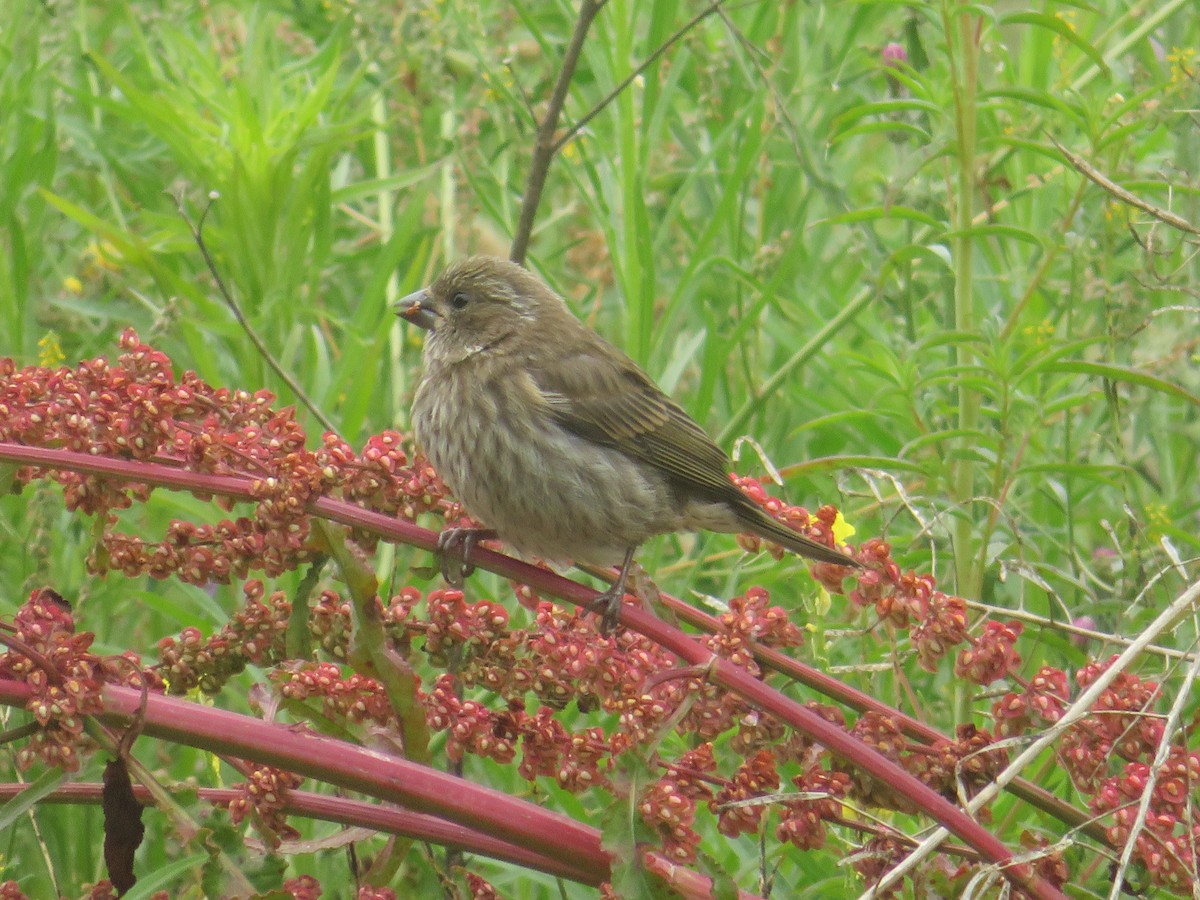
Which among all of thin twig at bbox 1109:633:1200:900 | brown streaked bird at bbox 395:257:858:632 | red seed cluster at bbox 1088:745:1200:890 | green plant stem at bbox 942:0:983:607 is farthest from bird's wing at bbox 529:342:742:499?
thin twig at bbox 1109:633:1200:900

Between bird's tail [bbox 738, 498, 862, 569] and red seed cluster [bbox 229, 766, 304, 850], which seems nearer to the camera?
red seed cluster [bbox 229, 766, 304, 850]

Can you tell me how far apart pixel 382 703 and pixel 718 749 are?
1.19m

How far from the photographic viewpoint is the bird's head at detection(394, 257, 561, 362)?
4301 millimetres

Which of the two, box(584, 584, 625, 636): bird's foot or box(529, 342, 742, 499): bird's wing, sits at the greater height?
box(584, 584, 625, 636): bird's foot

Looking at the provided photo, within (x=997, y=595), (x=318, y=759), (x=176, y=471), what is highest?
(x=176, y=471)

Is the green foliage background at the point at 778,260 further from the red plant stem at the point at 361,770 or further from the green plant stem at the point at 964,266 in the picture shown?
the red plant stem at the point at 361,770

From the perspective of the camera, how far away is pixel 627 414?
415 centimetres

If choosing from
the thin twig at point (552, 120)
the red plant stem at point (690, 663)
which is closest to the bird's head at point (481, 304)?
the thin twig at point (552, 120)

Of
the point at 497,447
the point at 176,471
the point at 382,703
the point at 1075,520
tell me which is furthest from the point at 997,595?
the point at 176,471

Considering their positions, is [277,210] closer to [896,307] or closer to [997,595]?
[896,307]

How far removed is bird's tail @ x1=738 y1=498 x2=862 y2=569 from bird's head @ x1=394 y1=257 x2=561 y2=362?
1.12 m

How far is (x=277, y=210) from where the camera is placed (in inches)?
158

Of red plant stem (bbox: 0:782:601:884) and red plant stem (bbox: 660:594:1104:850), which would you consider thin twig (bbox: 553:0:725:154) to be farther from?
red plant stem (bbox: 0:782:601:884)

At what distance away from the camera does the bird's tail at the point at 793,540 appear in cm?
293
